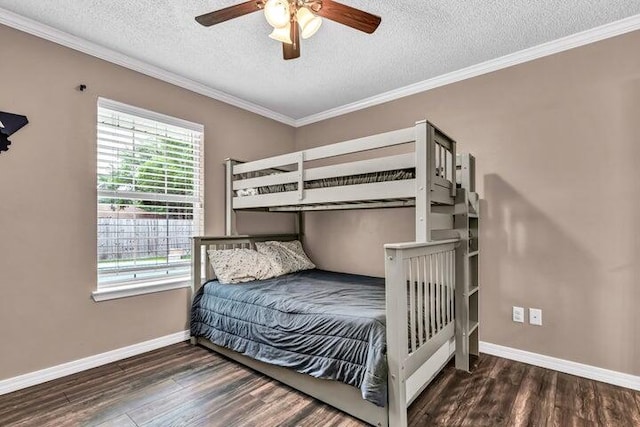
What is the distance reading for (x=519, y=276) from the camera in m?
2.53

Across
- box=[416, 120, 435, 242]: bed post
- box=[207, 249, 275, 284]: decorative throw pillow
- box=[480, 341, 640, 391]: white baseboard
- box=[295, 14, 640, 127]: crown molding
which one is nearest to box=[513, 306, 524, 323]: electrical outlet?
box=[480, 341, 640, 391]: white baseboard

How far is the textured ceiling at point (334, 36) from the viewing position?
1990 millimetres

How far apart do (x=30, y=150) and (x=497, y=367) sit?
11.8ft

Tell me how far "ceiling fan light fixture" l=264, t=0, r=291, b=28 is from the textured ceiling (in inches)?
21.4

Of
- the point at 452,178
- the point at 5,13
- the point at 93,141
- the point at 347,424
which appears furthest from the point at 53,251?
the point at 452,178

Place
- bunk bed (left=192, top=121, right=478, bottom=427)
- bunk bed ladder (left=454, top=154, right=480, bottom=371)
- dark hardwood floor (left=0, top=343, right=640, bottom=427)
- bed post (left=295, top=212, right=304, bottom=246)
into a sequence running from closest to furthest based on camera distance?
1. bunk bed (left=192, top=121, right=478, bottom=427)
2. dark hardwood floor (left=0, top=343, right=640, bottom=427)
3. bunk bed ladder (left=454, top=154, right=480, bottom=371)
4. bed post (left=295, top=212, right=304, bottom=246)

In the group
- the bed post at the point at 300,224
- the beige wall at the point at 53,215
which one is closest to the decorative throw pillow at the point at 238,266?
the beige wall at the point at 53,215

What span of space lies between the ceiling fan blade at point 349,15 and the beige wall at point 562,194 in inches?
61.0

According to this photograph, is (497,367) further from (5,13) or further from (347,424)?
(5,13)

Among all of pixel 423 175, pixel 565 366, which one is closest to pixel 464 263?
pixel 423 175

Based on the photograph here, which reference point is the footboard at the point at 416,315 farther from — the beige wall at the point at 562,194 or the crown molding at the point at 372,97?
the crown molding at the point at 372,97

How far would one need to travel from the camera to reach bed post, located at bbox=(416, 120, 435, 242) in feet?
6.36

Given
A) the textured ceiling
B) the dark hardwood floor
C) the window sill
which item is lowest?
the dark hardwood floor

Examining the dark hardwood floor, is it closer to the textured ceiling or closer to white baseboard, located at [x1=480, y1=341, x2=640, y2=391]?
white baseboard, located at [x1=480, y1=341, x2=640, y2=391]
